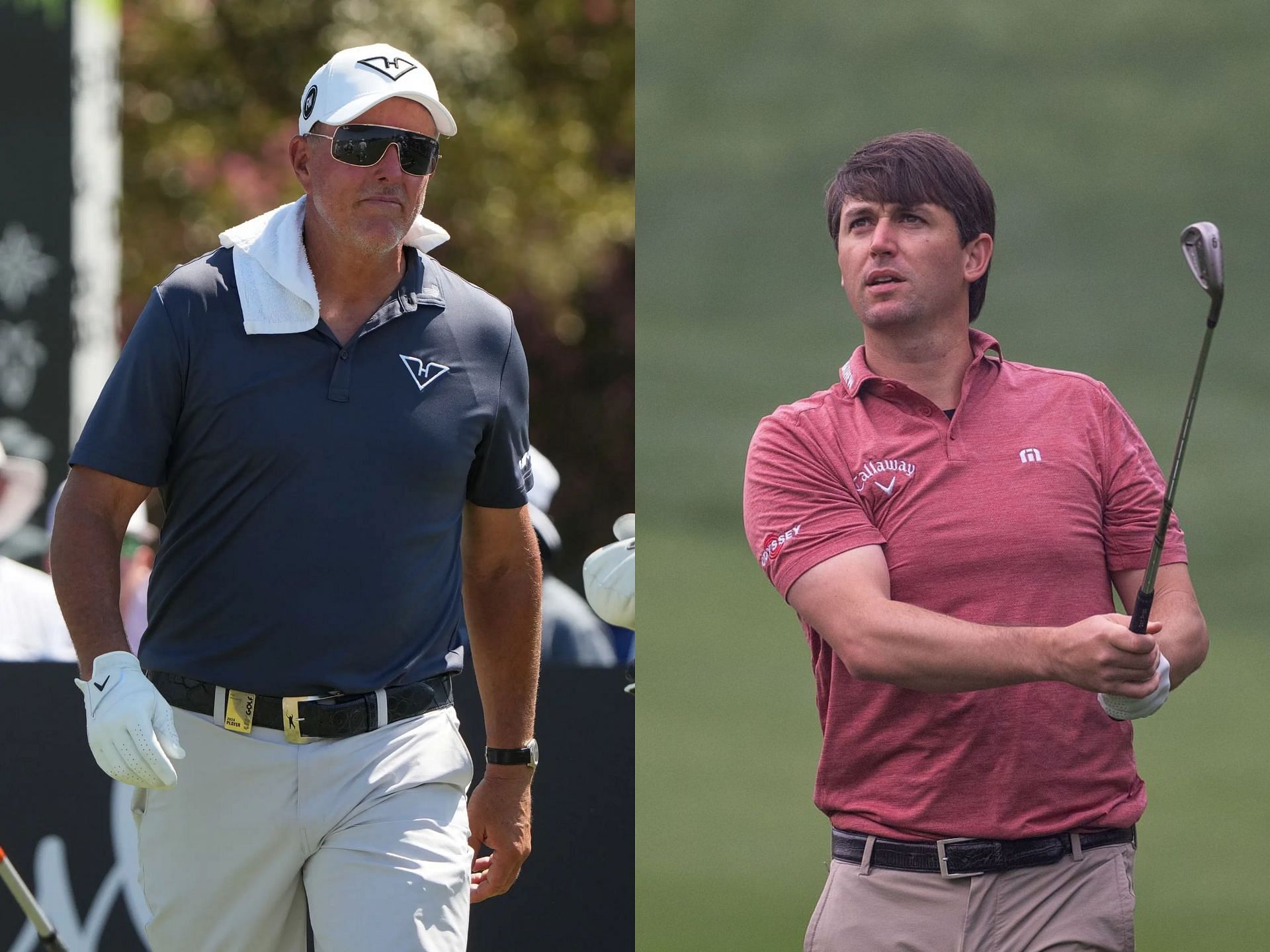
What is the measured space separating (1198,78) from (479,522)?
2.07 metres

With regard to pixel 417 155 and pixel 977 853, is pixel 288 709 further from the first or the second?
pixel 977 853

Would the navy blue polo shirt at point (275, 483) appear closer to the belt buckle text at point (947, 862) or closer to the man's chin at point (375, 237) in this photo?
the man's chin at point (375, 237)

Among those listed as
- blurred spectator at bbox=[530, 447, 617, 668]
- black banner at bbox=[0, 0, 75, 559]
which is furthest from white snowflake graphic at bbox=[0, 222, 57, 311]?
blurred spectator at bbox=[530, 447, 617, 668]

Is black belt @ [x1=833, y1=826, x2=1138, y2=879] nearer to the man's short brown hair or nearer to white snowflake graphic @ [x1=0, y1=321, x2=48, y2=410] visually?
the man's short brown hair

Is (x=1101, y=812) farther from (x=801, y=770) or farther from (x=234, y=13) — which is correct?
(x=234, y=13)

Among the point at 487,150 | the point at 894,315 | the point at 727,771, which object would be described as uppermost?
the point at 487,150

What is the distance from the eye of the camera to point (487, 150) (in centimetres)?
591

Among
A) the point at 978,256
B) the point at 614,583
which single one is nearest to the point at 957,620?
the point at 978,256

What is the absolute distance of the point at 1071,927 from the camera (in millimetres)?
2871

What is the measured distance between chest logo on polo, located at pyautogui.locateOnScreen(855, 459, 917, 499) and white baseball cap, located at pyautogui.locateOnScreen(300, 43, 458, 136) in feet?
3.66

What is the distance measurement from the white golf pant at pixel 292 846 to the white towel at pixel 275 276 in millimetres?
734

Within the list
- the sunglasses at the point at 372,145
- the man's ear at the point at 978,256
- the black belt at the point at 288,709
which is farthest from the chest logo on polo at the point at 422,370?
the man's ear at the point at 978,256

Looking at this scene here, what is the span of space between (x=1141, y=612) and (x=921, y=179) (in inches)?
35.9

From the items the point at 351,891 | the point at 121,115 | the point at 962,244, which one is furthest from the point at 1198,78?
the point at 121,115
